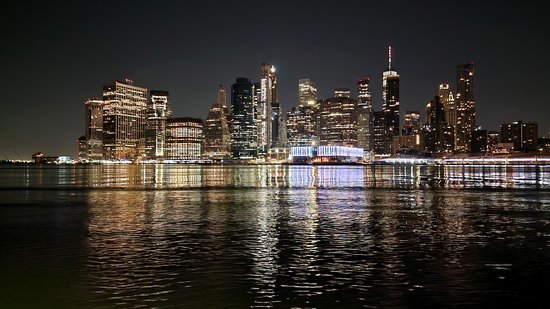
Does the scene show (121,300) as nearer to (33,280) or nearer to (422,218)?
(33,280)

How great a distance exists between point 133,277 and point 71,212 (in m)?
25.5

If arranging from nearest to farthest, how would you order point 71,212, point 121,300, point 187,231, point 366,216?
point 121,300 → point 187,231 → point 366,216 → point 71,212

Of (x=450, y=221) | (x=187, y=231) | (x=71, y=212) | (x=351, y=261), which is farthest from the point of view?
(x=71, y=212)

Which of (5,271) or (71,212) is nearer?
(5,271)

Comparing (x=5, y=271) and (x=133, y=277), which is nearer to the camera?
(x=133, y=277)

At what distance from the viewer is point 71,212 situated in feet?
141

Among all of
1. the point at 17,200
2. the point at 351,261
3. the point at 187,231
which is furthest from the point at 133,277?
the point at 17,200

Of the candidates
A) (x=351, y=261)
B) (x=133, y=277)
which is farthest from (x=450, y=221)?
(x=133, y=277)

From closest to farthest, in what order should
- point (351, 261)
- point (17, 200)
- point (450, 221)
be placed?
point (351, 261)
point (450, 221)
point (17, 200)

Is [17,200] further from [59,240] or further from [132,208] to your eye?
[59,240]

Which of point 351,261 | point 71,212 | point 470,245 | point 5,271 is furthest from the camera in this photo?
point 71,212

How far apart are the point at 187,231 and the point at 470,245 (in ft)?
51.8

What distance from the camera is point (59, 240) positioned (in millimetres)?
28656

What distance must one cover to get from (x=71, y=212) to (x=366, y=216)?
23.2m
